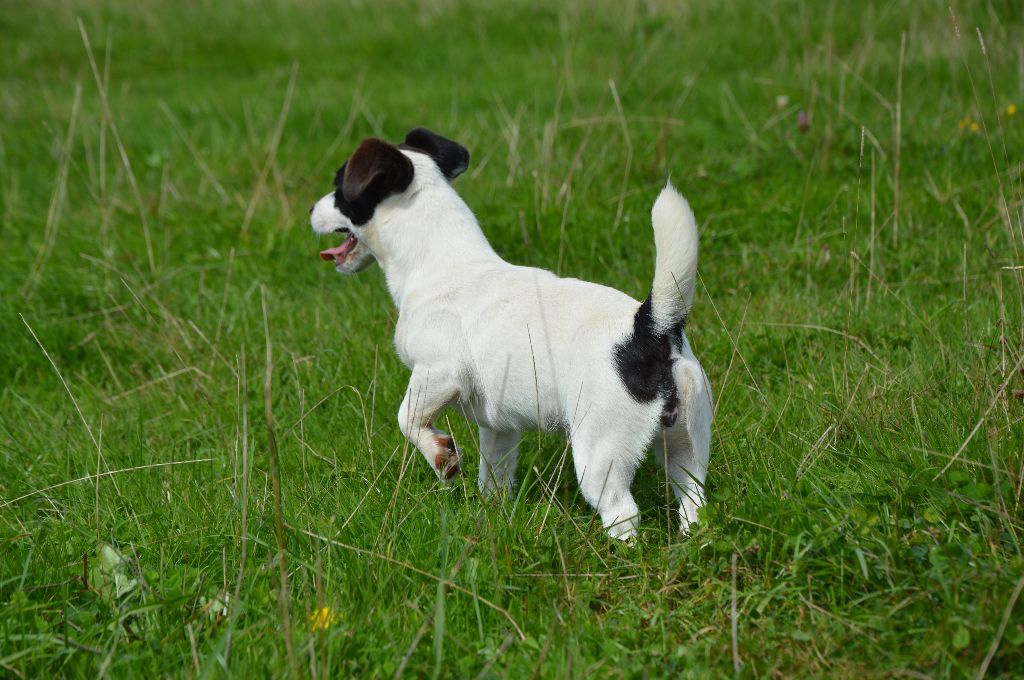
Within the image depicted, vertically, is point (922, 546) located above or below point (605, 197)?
above

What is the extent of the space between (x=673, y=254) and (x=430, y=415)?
0.97 meters

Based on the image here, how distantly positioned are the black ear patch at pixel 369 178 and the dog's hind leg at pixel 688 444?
129 centimetres

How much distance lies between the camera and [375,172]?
3.36m

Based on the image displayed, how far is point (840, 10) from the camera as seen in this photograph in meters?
8.05

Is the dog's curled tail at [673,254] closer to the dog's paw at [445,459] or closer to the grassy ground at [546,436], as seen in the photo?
the grassy ground at [546,436]

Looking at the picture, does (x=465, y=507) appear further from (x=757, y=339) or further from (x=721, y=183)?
(x=721, y=183)

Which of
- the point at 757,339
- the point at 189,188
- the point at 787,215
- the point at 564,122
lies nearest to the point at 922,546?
the point at 757,339

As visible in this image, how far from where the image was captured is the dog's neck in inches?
137

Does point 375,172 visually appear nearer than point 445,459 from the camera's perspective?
No

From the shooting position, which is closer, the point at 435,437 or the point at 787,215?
the point at 435,437

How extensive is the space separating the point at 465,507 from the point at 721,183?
3.17 metres

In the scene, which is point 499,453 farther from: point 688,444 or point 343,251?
point 343,251

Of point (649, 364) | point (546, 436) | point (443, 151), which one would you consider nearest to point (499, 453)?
point (546, 436)

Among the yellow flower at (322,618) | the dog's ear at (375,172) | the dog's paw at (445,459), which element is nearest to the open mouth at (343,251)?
the dog's ear at (375,172)
